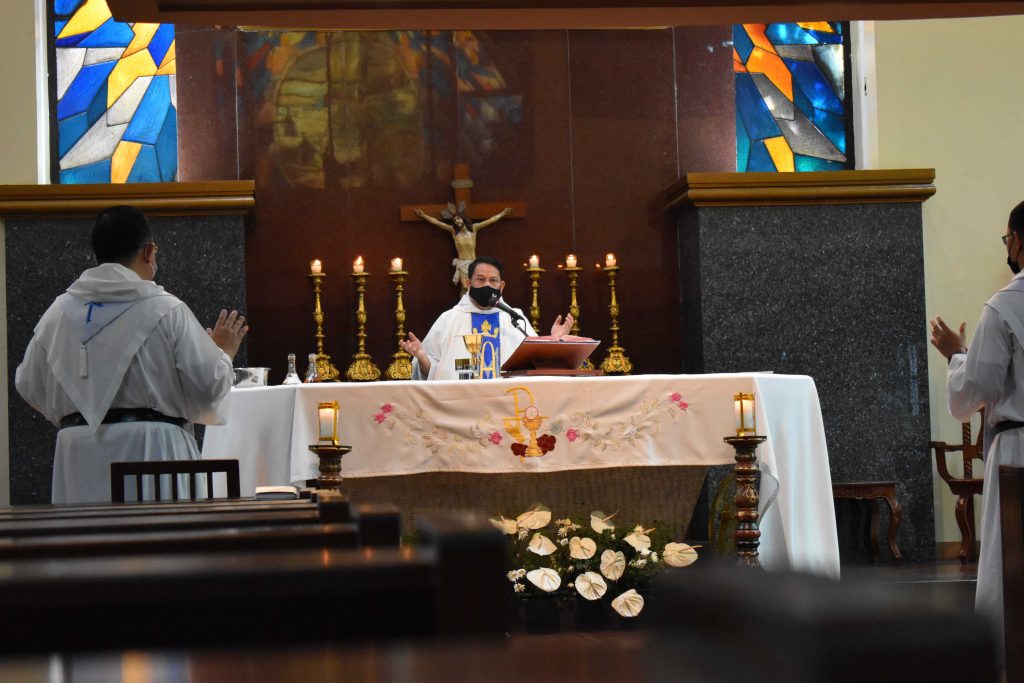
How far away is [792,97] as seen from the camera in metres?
9.08

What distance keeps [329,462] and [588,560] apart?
1.04 m

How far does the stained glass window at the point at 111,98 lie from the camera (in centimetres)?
862

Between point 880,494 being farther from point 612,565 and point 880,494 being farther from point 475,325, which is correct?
point 612,565

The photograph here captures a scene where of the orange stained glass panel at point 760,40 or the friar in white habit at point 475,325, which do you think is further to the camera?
the orange stained glass panel at point 760,40

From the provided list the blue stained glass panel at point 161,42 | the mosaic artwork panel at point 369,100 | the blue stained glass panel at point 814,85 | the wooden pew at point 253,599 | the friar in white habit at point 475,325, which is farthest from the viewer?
the blue stained glass panel at point 814,85

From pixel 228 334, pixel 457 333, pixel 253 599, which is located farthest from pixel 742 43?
pixel 253 599

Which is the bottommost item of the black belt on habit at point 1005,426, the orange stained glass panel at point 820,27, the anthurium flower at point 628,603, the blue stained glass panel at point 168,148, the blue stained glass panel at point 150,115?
the anthurium flower at point 628,603

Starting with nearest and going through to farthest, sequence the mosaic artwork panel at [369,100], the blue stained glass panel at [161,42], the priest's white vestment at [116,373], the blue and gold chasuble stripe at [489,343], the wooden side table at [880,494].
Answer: the priest's white vestment at [116,373] → the blue and gold chasuble stripe at [489,343] → the wooden side table at [880,494] → the mosaic artwork panel at [369,100] → the blue stained glass panel at [161,42]

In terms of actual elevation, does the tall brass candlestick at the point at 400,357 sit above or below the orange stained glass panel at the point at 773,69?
below

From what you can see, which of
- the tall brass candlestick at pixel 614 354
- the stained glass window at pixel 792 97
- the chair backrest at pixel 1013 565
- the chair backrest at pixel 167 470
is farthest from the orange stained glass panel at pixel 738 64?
the chair backrest at pixel 1013 565

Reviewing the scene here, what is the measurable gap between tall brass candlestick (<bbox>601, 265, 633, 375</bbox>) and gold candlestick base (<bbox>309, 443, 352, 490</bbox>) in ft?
11.5

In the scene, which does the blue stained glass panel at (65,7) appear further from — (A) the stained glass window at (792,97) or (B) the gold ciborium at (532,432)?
(B) the gold ciborium at (532,432)

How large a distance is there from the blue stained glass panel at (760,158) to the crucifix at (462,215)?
1.72 meters

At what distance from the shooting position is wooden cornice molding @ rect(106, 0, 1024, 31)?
397 centimetres
